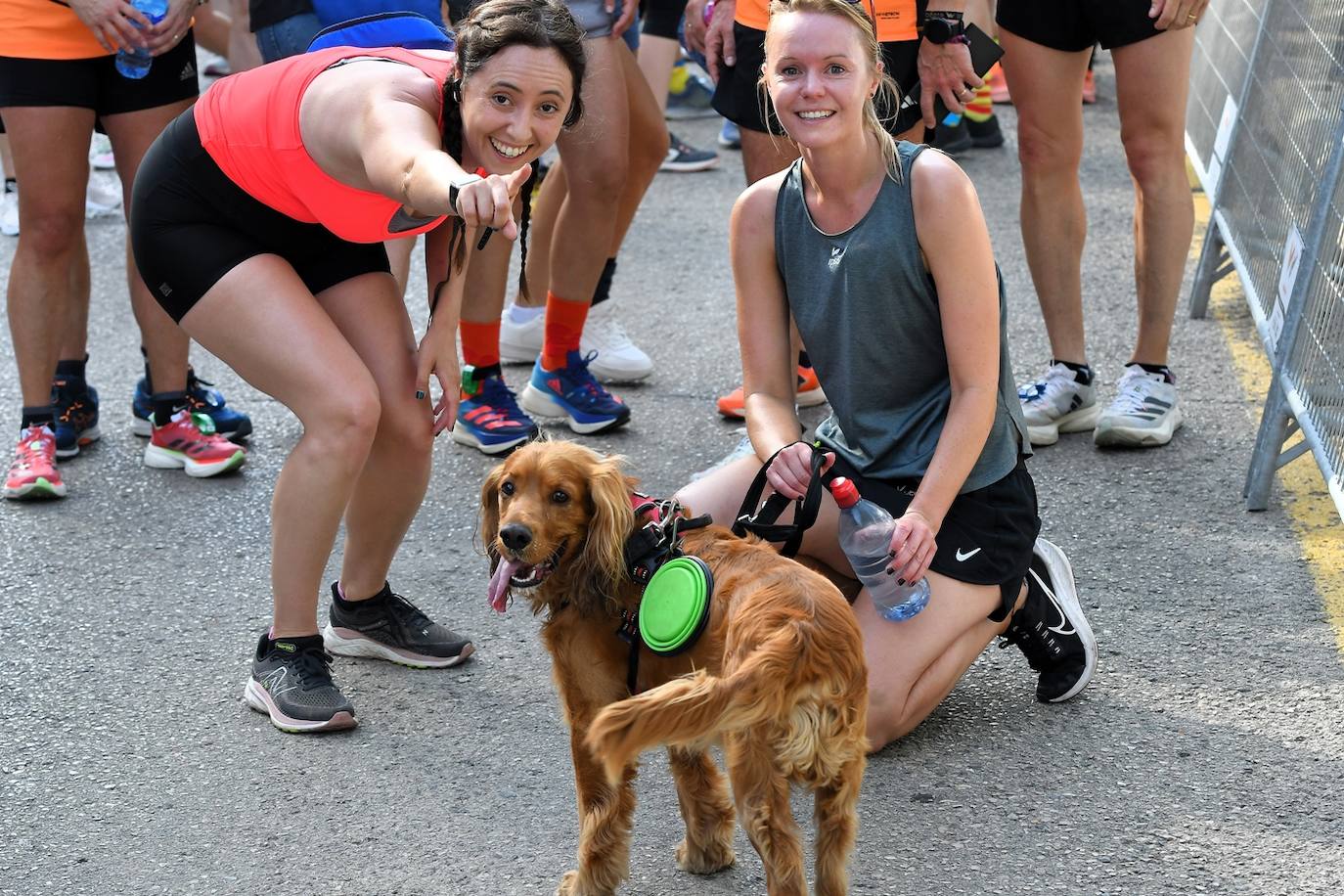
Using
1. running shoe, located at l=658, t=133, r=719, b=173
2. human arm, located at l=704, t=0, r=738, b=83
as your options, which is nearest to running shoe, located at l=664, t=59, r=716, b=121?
running shoe, located at l=658, t=133, r=719, b=173

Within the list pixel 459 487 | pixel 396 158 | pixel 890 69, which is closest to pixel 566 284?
pixel 459 487

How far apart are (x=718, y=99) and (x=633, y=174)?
58cm

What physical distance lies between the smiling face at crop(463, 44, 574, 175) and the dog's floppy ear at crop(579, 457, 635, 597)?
0.77 metres

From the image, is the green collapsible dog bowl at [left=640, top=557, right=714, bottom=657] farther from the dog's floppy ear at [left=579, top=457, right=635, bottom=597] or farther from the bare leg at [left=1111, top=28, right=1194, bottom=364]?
the bare leg at [left=1111, top=28, right=1194, bottom=364]

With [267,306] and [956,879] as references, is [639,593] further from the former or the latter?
[267,306]

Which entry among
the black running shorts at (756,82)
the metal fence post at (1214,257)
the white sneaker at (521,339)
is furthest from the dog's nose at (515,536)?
the metal fence post at (1214,257)

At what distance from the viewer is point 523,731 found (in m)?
3.51

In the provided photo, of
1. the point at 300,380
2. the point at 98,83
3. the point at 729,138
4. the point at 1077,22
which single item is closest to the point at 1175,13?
the point at 1077,22

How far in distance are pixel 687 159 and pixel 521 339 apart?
2.84m

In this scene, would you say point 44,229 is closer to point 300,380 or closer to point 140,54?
point 140,54

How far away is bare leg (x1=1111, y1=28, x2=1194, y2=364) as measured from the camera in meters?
4.69

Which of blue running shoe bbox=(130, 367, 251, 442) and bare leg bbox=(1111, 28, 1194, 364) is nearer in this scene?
bare leg bbox=(1111, 28, 1194, 364)

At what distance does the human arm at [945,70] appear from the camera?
4418 millimetres

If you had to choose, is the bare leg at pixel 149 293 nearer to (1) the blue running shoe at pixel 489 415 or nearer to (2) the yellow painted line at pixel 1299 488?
(1) the blue running shoe at pixel 489 415
